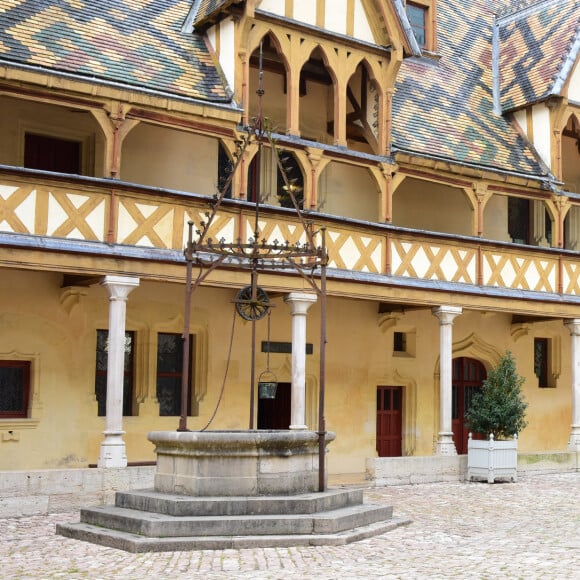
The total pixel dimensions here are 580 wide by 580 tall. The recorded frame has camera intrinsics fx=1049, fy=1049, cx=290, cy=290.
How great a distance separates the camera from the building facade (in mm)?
15656

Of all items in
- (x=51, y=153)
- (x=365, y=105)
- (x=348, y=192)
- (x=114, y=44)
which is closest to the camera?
(x=114, y=44)

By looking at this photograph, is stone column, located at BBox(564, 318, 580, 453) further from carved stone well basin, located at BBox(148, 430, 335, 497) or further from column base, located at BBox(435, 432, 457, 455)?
carved stone well basin, located at BBox(148, 430, 335, 497)

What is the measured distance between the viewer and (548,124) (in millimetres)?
22438

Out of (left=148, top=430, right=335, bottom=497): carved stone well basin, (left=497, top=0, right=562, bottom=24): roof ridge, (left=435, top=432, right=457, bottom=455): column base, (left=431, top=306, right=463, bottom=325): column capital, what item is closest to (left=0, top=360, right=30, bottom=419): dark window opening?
(left=148, top=430, right=335, bottom=497): carved stone well basin

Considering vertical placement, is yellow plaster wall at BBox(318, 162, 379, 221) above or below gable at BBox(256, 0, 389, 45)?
below

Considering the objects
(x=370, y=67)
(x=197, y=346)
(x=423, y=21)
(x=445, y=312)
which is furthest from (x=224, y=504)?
(x=423, y=21)

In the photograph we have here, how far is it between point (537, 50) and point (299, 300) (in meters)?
10.1

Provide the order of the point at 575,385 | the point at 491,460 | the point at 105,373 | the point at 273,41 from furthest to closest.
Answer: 1. the point at 575,385
2. the point at 491,460
3. the point at 273,41
4. the point at 105,373

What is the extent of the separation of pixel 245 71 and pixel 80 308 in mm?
4821

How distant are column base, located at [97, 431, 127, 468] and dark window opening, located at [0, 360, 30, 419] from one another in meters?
2.41

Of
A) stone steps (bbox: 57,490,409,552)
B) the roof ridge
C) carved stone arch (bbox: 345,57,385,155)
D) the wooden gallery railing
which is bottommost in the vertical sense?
stone steps (bbox: 57,490,409,552)

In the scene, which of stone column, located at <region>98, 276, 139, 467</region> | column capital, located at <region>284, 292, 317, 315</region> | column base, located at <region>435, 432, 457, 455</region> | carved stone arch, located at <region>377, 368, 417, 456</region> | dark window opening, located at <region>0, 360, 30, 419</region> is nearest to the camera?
stone column, located at <region>98, 276, 139, 467</region>

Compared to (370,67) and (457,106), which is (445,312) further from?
(457,106)

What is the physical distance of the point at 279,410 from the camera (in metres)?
20.4
